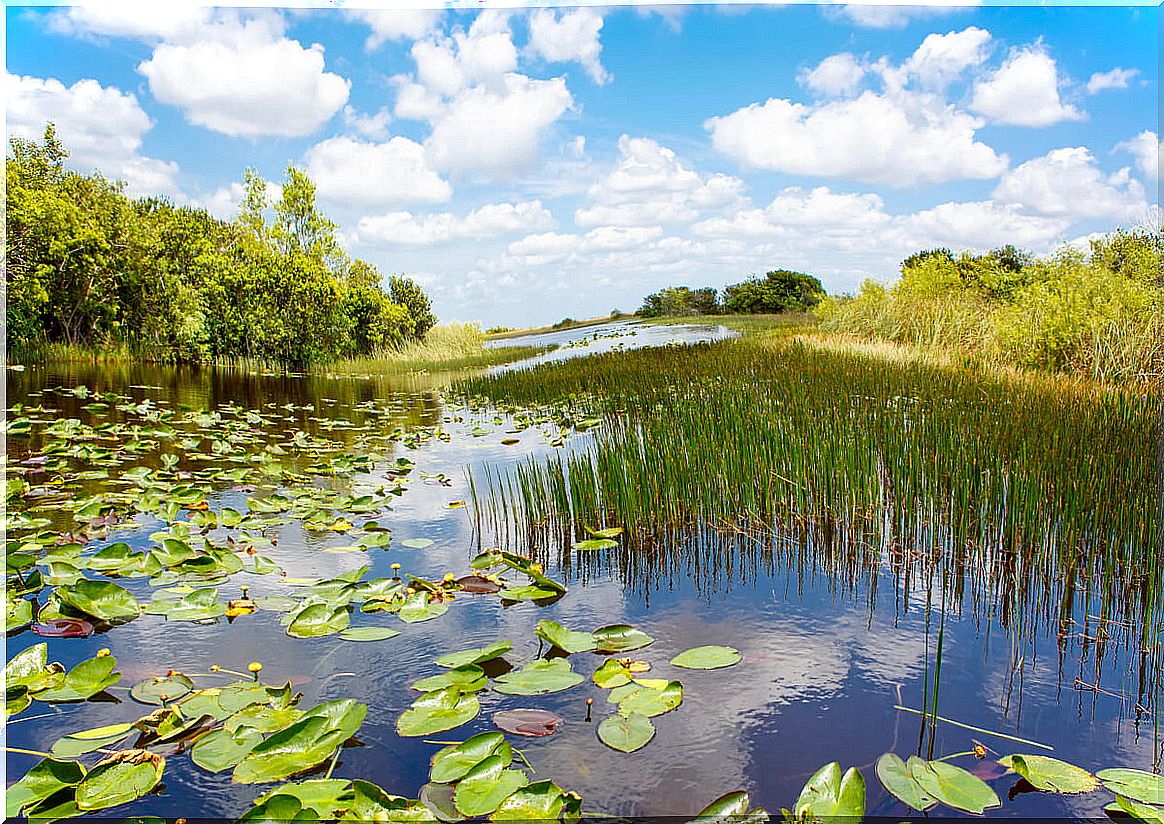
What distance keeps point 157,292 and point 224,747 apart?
11095 mm

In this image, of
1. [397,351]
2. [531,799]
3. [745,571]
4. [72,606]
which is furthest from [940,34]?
[397,351]

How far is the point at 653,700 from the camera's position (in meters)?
1.68

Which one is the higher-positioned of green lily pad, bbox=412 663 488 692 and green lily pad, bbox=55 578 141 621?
green lily pad, bbox=55 578 141 621

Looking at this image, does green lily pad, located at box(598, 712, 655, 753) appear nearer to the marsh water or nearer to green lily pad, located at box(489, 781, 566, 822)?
the marsh water

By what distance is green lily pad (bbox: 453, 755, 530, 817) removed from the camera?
1278 millimetres

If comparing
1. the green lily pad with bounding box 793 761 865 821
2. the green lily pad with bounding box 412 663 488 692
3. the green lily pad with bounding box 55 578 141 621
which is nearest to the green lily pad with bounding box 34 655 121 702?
the green lily pad with bounding box 55 578 141 621

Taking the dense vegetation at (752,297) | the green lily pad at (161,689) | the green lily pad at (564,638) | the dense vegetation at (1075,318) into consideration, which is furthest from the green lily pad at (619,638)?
the dense vegetation at (752,297)

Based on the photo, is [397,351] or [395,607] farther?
[397,351]

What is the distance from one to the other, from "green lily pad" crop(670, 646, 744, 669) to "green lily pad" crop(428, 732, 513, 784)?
60 centimetres

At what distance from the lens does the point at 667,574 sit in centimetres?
261

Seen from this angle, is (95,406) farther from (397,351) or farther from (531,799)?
(397,351)

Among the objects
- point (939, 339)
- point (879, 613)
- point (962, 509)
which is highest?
point (939, 339)

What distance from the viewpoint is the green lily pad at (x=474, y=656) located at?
72.5 inches

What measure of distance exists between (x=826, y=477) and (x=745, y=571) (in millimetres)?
702
